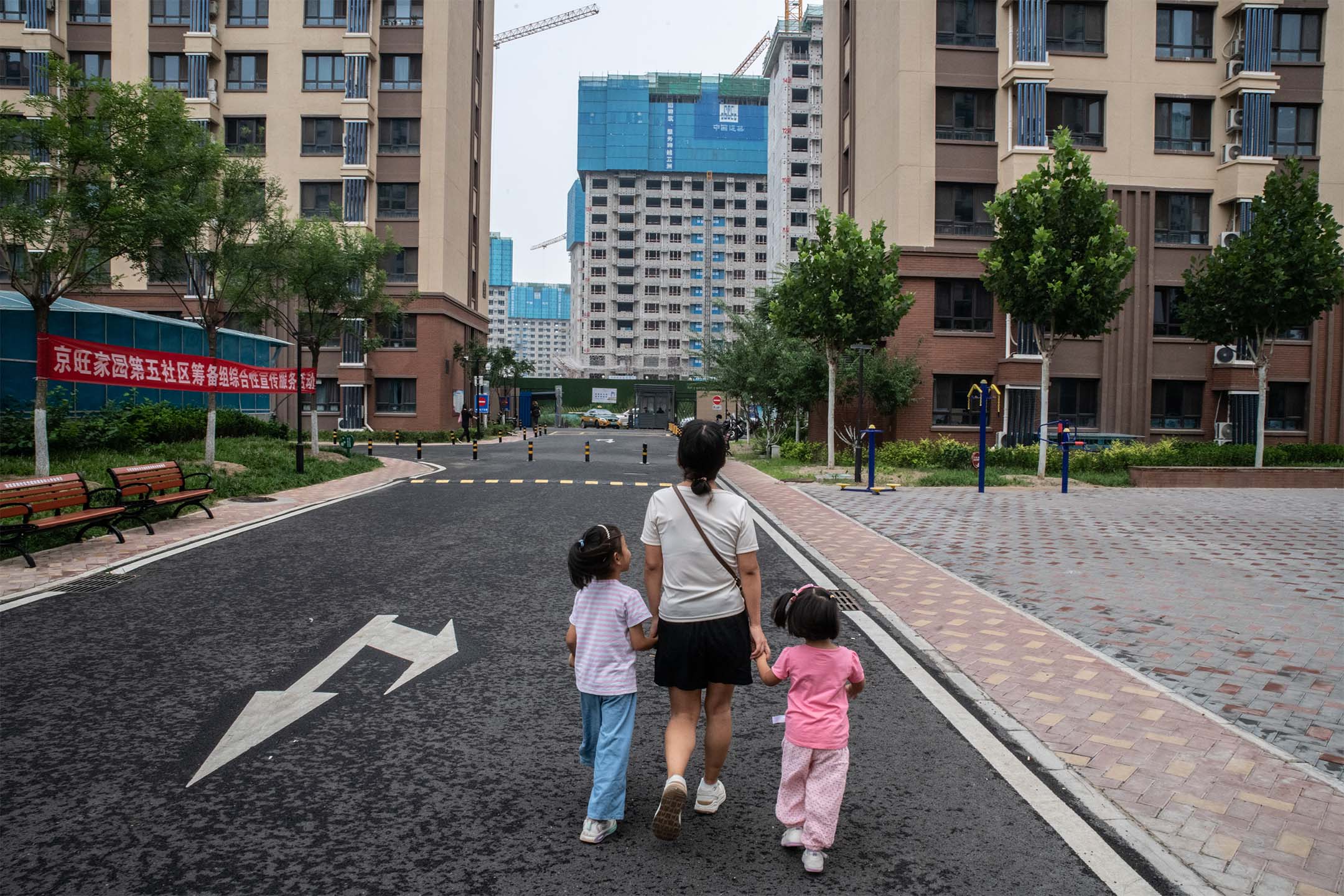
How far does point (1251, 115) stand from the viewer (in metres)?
30.3

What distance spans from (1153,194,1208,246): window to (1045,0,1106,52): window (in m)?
5.56

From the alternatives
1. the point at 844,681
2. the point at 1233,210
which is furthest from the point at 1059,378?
the point at 844,681

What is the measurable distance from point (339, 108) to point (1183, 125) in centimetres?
3542

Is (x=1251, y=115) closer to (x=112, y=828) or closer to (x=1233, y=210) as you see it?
(x=1233, y=210)

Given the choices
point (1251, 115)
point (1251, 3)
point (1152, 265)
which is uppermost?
point (1251, 3)

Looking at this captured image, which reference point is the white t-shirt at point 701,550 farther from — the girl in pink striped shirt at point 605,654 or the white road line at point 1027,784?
the white road line at point 1027,784

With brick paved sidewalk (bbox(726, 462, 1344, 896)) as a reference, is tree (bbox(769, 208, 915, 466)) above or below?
above

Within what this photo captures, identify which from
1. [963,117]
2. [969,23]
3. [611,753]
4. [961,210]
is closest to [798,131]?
[969,23]

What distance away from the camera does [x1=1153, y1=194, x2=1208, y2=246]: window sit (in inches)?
1229

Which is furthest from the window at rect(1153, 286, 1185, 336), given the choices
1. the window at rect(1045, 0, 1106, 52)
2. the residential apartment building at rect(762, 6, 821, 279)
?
the residential apartment building at rect(762, 6, 821, 279)

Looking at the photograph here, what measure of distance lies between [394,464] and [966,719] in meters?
23.3

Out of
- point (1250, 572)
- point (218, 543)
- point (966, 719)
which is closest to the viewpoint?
point (966, 719)

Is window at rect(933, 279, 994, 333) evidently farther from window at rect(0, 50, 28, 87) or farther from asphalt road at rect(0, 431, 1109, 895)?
window at rect(0, 50, 28, 87)

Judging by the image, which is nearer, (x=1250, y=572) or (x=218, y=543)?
(x=1250, y=572)
